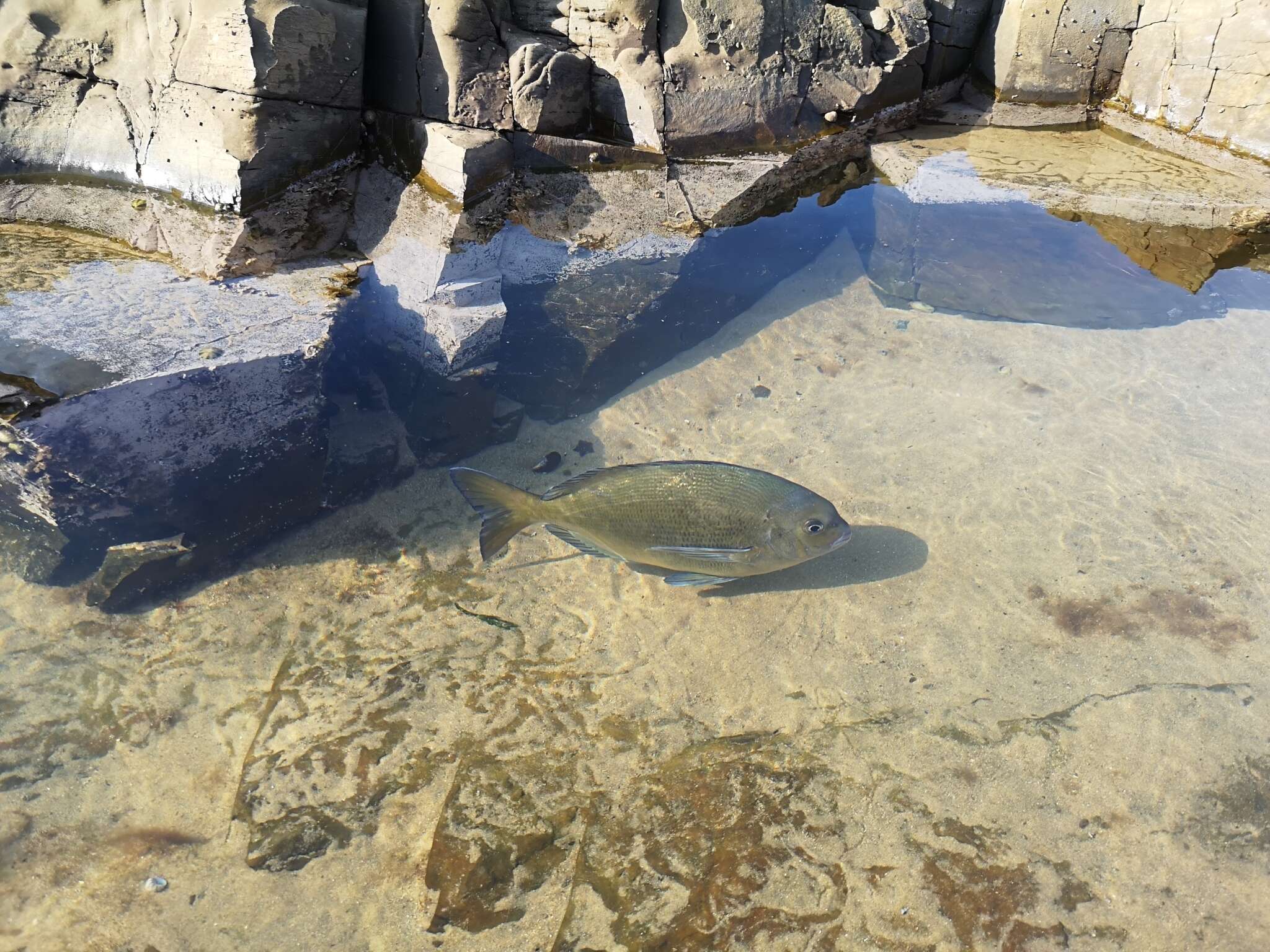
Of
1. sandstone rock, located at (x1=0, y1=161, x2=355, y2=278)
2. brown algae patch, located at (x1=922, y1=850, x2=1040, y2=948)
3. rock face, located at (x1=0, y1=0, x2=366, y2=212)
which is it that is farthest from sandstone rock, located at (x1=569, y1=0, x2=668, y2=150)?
brown algae patch, located at (x1=922, y1=850, x2=1040, y2=948)

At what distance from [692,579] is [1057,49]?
7084mm

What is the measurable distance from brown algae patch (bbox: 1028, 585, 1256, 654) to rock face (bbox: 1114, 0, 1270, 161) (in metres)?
5.35

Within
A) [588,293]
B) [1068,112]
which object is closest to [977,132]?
[1068,112]

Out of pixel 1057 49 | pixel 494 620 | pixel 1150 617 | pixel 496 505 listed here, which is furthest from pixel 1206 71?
pixel 494 620

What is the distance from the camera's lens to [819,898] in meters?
2.75

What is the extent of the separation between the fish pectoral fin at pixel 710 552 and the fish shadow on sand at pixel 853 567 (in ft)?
1.24

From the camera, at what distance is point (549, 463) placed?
4699 millimetres

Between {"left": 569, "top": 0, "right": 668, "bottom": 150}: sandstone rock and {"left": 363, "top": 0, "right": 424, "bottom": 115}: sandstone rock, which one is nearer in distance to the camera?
{"left": 363, "top": 0, "right": 424, "bottom": 115}: sandstone rock

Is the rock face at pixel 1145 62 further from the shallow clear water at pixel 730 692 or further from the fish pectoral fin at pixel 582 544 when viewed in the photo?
the fish pectoral fin at pixel 582 544

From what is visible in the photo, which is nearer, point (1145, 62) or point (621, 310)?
point (621, 310)

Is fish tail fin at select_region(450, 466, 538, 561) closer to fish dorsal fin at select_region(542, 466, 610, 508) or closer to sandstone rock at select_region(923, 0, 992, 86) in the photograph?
fish dorsal fin at select_region(542, 466, 610, 508)

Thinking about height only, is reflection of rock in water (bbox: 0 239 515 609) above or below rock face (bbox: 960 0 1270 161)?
below

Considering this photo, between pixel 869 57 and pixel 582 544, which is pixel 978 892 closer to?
pixel 582 544

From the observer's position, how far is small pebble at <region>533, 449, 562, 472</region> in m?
4.66
